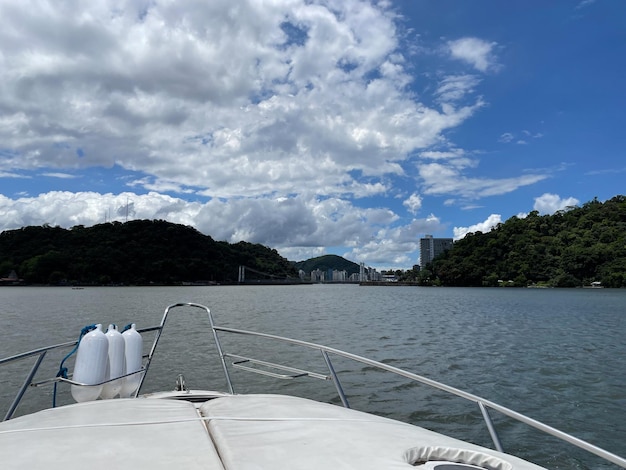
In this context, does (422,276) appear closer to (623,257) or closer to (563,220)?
(563,220)

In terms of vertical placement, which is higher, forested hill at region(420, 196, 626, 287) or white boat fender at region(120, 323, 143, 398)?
forested hill at region(420, 196, 626, 287)

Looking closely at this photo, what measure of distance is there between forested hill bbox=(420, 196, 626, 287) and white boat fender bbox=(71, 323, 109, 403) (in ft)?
356

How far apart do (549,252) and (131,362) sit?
12084cm

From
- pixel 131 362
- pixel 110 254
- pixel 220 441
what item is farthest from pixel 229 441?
→ pixel 110 254

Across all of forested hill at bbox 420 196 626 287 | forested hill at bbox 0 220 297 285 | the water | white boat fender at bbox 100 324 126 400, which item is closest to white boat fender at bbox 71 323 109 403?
white boat fender at bbox 100 324 126 400

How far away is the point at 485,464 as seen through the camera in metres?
2.34

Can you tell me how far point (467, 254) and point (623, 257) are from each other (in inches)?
1515

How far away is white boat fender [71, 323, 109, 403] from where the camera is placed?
13.5ft

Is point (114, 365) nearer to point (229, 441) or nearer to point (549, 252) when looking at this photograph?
point (229, 441)

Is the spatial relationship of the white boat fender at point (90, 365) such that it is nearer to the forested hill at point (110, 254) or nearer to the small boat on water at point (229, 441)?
the small boat on water at point (229, 441)

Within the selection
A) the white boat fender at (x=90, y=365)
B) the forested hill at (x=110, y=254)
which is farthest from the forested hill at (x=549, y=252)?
the white boat fender at (x=90, y=365)

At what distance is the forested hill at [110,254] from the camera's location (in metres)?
107

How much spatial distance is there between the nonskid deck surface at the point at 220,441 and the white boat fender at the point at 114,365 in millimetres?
1297

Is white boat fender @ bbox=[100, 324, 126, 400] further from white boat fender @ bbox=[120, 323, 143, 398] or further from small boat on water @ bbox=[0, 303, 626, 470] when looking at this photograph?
small boat on water @ bbox=[0, 303, 626, 470]
